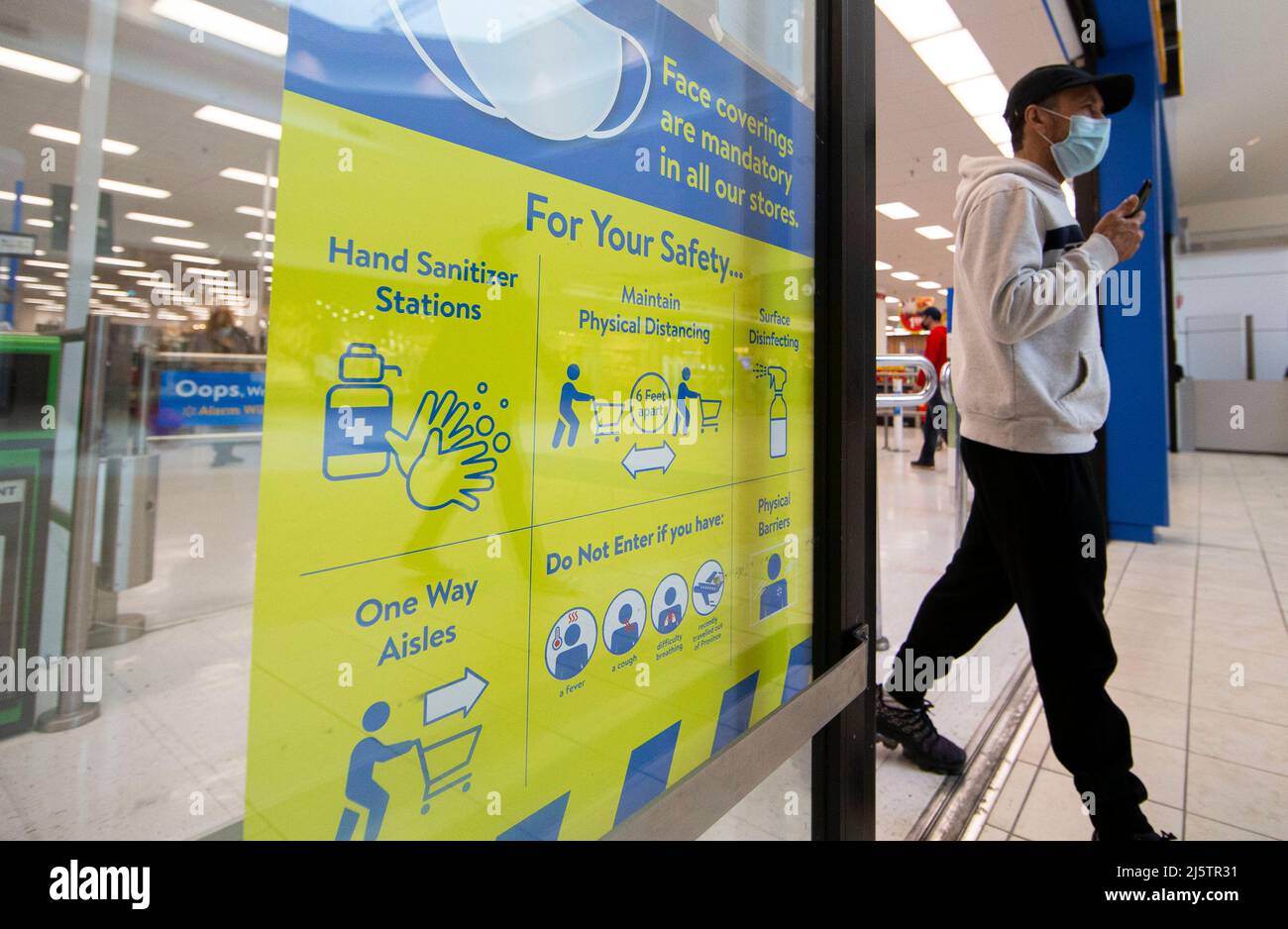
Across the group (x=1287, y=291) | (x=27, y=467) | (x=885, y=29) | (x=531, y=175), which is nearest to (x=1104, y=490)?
(x=885, y=29)

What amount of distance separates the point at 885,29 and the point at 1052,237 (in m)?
3.42

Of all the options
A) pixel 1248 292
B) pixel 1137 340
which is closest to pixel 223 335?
pixel 1137 340

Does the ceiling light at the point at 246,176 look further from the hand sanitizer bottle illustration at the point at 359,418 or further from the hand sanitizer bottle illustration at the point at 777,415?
the hand sanitizer bottle illustration at the point at 777,415

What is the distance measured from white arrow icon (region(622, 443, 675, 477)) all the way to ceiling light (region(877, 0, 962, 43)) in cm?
398

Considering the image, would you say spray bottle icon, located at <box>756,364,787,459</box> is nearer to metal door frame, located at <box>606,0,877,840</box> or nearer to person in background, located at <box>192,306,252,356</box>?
metal door frame, located at <box>606,0,877,840</box>

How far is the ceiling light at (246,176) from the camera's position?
0.40 m

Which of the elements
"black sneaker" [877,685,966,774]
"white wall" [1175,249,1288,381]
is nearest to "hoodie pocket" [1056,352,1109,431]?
"black sneaker" [877,685,966,774]

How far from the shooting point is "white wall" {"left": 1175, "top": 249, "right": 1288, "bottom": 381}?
9.76m

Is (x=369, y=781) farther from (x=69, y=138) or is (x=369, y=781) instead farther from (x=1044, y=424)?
(x=1044, y=424)

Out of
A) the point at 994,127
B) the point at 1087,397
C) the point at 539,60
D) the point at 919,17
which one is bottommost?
the point at 1087,397

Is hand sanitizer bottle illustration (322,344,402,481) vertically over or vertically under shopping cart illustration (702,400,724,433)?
under

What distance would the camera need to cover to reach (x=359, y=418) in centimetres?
44

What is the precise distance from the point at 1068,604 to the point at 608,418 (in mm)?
1048

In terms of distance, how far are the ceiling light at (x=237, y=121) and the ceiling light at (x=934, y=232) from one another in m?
9.94
